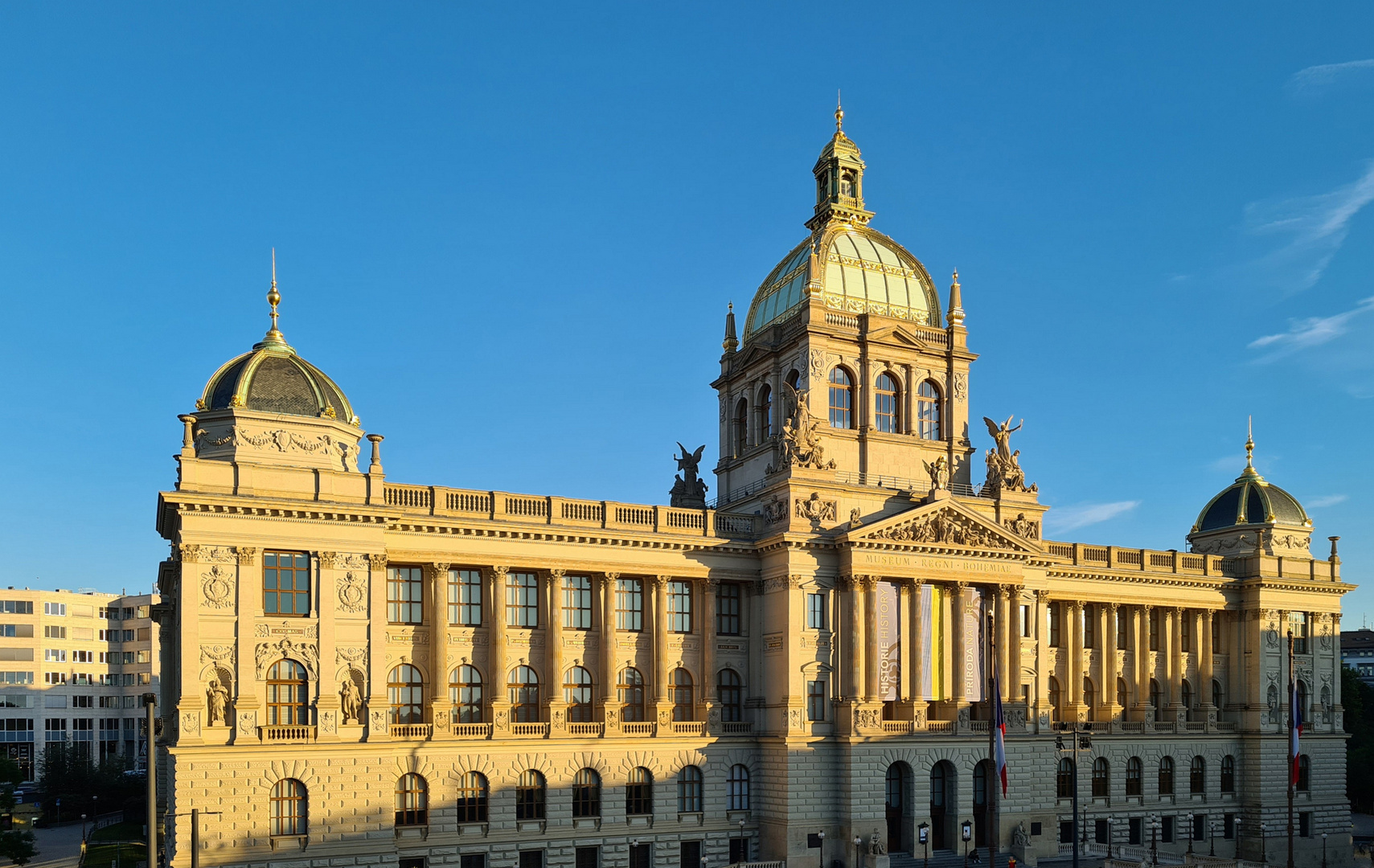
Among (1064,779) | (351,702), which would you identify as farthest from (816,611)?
(351,702)

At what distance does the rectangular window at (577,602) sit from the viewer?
64500 millimetres

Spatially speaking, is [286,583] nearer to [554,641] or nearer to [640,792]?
[554,641]

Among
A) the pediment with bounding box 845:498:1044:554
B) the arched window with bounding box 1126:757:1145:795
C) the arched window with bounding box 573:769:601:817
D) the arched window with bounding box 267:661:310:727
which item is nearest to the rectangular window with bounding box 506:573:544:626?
the arched window with bounding box 573:769:601:817

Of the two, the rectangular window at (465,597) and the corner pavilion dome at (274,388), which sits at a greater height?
the corner pavilion dome at (274,388)

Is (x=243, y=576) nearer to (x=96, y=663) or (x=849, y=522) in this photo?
(x=849, y=522)

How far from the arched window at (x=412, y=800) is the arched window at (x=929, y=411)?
36450mm

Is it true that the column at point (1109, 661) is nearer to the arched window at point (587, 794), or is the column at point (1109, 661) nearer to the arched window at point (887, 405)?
the arched window at point (887, 405)

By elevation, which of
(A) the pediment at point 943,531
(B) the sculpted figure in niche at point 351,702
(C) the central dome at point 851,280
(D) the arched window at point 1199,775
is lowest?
(D) the arched window at point 1199,775

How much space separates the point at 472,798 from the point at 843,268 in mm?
38248

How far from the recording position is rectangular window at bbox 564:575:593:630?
64.5 metres

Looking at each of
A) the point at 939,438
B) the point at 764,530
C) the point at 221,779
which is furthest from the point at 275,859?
the point at 939,438

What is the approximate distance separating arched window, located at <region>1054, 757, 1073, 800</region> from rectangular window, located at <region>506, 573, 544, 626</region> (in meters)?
36.0

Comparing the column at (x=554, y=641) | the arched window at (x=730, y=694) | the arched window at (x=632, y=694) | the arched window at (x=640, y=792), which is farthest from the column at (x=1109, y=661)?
the column at (x=554, y=641)

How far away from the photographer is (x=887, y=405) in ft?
247
